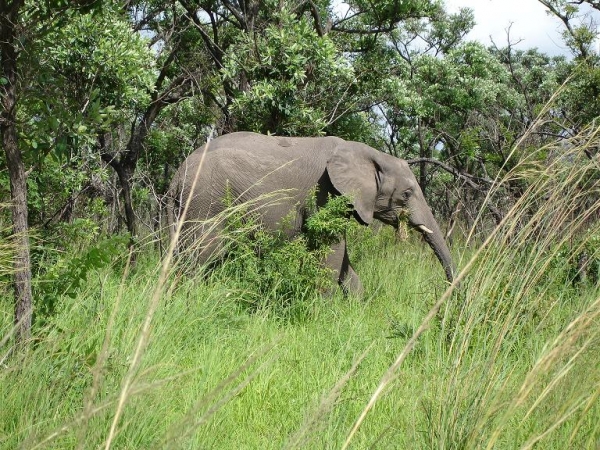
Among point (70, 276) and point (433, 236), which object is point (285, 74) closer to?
point (433, 236)

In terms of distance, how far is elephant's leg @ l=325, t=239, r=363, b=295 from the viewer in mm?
8070

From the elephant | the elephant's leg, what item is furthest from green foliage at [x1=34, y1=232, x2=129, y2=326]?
the elephant's leg

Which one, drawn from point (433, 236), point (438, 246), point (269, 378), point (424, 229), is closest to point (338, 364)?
point (269, 378)

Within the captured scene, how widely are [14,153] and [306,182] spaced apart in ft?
16.9

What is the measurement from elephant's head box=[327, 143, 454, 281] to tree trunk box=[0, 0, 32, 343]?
4963 millimetres

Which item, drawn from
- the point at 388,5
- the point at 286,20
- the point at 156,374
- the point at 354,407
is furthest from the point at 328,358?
the point at 388,5

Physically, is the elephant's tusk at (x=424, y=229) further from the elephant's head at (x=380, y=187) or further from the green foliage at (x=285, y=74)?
the green foliage at (x=285, y=74)

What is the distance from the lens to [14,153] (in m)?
3.93

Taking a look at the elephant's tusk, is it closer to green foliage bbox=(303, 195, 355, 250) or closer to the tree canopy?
the tree canopy

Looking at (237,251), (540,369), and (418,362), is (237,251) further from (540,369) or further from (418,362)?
(540,369)

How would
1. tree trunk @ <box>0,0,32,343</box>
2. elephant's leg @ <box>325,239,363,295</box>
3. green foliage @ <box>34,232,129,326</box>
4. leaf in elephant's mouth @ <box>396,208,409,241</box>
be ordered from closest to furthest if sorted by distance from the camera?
green foliage @ <box>34,232,129,326</box>
tree trunk @ <box>0,0,32,343</box>
elephant's leg @ <box>325,239,363,295</box>
leaf in elephant's mouth @ <box>396,208,409,241</box>

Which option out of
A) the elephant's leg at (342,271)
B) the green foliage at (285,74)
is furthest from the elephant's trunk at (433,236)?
the green foliage at (285,74)

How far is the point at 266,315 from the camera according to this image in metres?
6.38

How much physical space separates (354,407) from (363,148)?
537cm
